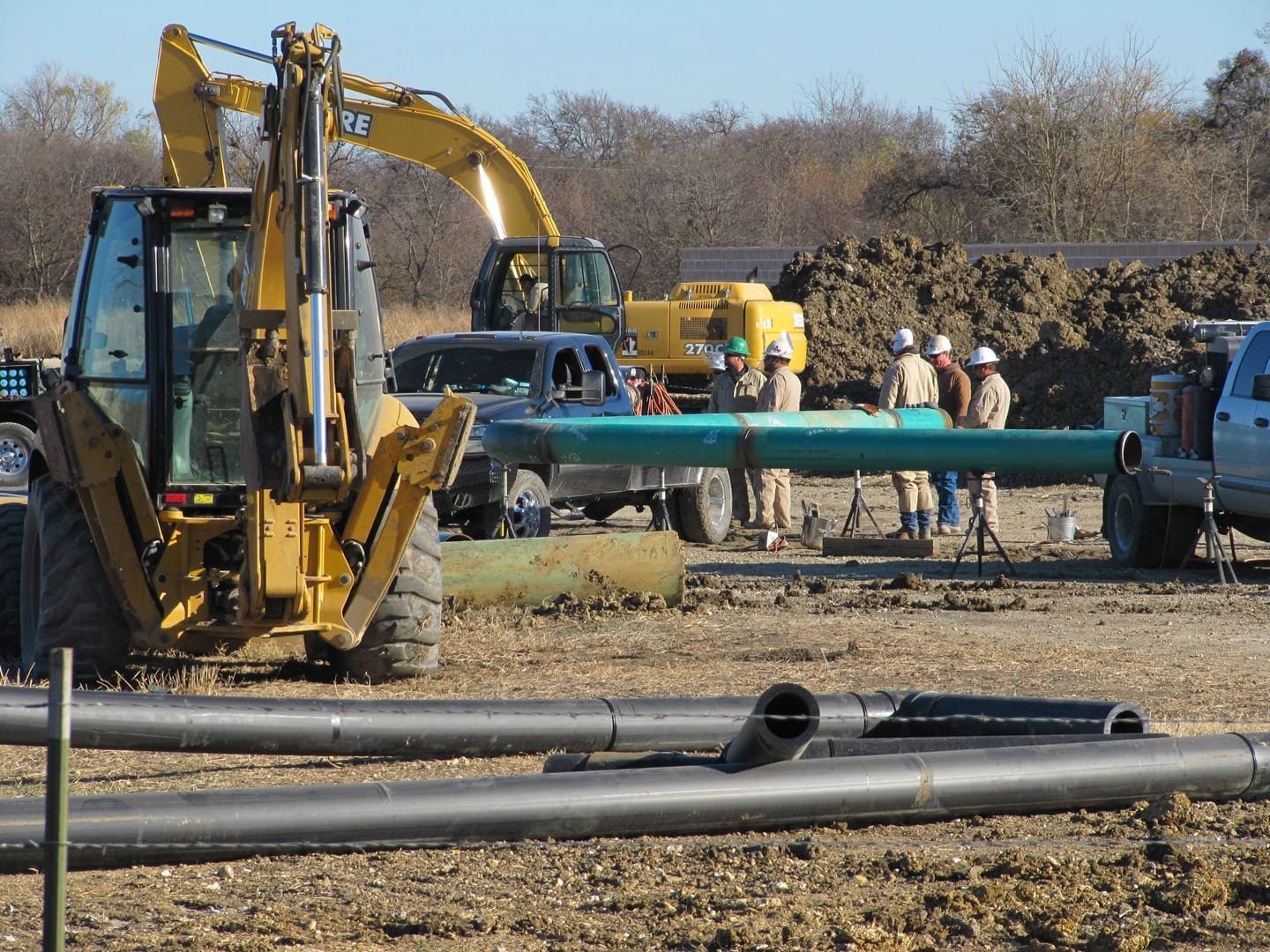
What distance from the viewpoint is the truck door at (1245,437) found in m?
12.9

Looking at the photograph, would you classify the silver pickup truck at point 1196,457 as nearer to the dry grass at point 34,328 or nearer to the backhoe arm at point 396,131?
the backhoe arm at point 396,131

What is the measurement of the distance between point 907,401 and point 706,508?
2426mm

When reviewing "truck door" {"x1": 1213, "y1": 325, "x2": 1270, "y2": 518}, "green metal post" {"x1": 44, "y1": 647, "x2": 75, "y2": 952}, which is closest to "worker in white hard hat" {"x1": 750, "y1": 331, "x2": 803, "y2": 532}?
"truck door" {"x1": 1213, "y1": 325, "x2": 1270, "y2": 518}

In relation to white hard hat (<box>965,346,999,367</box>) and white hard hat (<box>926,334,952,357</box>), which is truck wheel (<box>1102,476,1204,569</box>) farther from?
white hard hat (<box>926,334,952,357</box>)

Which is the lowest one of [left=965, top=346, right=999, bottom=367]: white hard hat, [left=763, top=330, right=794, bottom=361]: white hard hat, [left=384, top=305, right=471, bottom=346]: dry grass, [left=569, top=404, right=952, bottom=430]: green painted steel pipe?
[left=569, top=404, right=952, bottom=430]: green painted steel pipe

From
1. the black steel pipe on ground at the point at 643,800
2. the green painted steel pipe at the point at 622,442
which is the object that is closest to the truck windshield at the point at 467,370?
the green painted steel pipe at the point at 622,442

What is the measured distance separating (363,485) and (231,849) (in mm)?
3282

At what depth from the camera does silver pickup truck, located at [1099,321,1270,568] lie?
13.0 metres

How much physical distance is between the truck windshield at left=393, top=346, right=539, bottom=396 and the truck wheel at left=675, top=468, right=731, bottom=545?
261 cm

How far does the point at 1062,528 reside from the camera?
1633 cm

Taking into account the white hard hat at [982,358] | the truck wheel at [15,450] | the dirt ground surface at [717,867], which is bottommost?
the dirt ground surface at [717,867]

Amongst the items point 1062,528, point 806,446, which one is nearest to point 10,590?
point 806,446

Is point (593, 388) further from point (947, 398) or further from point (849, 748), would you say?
point (849, 748)

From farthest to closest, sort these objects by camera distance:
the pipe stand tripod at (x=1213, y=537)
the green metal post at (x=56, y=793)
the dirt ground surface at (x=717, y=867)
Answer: the pipe stand tripod at (x=1213, y=537)
the dirt ground surface at (x=717, y=867)
the green metal post at (x=56, y=793)
